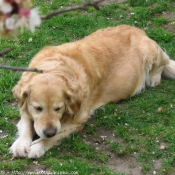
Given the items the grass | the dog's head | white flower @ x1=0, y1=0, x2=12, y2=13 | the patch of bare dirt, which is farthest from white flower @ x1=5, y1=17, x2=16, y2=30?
the patch of bare dirt

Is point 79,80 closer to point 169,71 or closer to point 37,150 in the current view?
point 37,150

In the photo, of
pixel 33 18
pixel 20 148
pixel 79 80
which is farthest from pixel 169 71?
pixel 33 18

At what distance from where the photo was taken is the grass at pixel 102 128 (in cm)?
463

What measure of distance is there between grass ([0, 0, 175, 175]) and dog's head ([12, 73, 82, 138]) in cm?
33

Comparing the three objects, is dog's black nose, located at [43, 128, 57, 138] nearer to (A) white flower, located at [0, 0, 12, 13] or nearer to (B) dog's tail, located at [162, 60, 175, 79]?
(B) dog's tail, located at [162, 60, 175, 79]

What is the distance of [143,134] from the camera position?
17.5ft

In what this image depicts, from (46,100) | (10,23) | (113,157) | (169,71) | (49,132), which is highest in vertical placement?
Answer: (10,23)

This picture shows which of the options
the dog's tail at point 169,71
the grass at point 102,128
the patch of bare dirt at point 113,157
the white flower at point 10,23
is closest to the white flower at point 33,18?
the white flower at point 10,23

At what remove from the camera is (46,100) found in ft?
15.5

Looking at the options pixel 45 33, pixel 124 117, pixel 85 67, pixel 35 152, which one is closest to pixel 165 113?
pixel 124 117

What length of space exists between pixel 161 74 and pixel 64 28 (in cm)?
224

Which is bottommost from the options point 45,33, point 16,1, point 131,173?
point 131,173

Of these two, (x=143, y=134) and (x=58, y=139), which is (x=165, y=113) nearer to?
(x=143, y=134)

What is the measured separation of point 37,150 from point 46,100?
1.84 ft
